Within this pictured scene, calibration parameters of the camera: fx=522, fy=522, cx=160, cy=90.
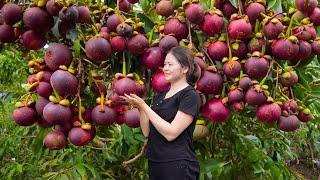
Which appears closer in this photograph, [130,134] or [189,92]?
[189,92]

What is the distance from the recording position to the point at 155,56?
4.52 feet

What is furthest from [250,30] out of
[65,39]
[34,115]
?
[34,115]

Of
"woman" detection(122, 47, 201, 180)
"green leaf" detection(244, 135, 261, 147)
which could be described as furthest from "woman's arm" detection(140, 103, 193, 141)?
"green leaf" detection(244, 135, 261, 147)

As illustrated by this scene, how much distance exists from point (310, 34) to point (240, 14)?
0.20m

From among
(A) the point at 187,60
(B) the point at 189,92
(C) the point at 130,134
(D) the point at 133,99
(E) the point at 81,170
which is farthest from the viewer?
(C) the point at 130,134

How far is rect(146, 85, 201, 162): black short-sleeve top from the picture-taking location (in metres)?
1.59

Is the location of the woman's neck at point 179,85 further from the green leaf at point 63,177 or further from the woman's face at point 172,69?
the green leaf at point 63,177

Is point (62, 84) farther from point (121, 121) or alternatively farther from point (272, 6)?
point (272, 6)

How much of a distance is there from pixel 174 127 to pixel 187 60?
22 centimetres

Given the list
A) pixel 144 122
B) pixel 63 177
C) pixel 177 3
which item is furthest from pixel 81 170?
pixel 177 3

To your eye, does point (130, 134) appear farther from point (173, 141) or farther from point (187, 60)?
point (187, 60)

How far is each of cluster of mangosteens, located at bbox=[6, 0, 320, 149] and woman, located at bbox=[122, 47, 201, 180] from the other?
83mm

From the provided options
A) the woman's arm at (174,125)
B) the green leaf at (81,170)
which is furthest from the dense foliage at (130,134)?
the woman's arm at (174,125)

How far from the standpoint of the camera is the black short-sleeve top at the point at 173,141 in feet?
5.22
